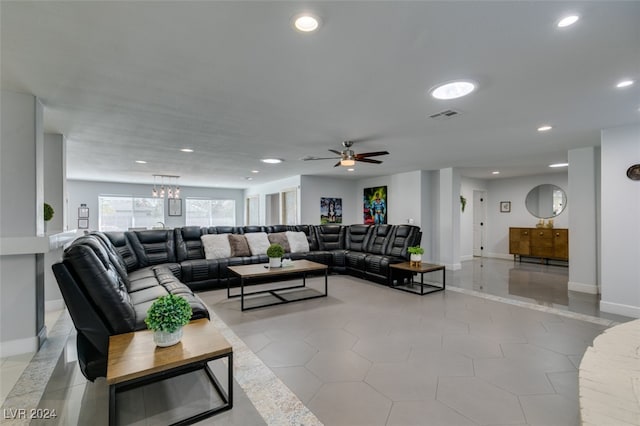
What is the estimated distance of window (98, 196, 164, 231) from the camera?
930cm

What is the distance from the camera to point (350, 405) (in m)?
1.87

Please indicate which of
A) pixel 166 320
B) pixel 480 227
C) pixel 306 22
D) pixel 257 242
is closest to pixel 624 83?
pixel 306 22

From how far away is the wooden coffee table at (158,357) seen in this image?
4.83 feet

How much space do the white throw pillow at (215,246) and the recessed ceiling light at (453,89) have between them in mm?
4250

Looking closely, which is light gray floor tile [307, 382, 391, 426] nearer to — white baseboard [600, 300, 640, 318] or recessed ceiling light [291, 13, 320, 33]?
recessed ceiling light [291, 13, 320, 33]

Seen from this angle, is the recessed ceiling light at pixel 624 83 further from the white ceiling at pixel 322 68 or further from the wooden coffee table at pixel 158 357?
the wooden coffee table at pixel 158 357

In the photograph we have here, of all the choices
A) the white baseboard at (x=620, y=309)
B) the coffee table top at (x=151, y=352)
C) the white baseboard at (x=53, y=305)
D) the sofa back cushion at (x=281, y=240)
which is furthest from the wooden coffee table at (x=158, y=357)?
the white baseboard at (x=620, y=309)

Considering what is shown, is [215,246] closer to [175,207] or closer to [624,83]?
[624,83]

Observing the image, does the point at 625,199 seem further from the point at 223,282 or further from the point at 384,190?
the point at 223,282

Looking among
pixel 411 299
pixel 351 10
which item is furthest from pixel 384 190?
pixel 351 10

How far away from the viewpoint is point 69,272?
5.82ft

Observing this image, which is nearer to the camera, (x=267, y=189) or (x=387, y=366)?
(x=387, y=366)

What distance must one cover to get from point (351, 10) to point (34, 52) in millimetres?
2178

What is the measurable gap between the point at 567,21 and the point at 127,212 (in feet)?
37.6
